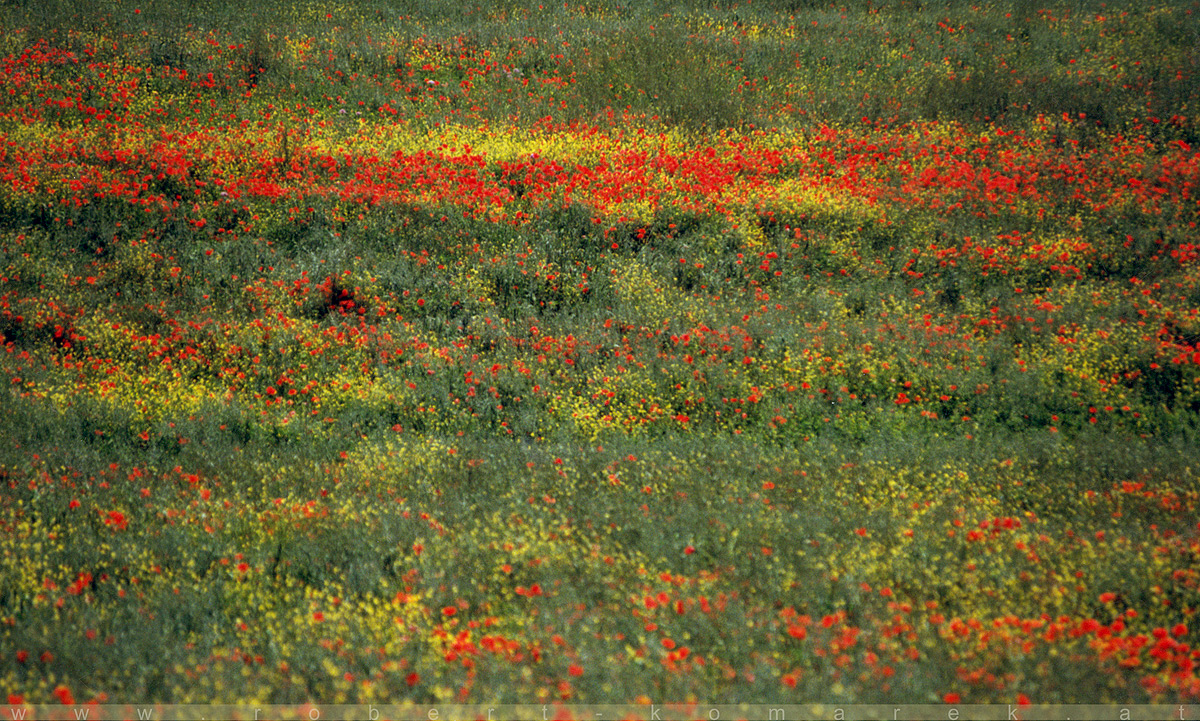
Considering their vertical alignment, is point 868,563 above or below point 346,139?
below

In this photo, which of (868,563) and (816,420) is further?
(816,420)

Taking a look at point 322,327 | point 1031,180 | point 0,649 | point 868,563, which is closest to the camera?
point 0,649

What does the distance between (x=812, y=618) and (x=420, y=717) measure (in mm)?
2265

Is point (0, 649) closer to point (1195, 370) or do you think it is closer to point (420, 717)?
point (420, 717)

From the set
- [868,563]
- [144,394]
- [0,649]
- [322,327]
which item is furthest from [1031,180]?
[0,649]

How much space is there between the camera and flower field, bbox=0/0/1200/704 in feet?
13.8

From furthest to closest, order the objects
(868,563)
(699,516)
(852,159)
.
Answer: (852,159) → (699,516) → (868,563)

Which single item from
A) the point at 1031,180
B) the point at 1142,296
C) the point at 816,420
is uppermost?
the point at 1031,180

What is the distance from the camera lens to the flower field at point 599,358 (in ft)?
13.8

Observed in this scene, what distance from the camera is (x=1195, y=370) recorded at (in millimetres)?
8359

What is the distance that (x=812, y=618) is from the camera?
432cm

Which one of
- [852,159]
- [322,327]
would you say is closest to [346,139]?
[322,327]

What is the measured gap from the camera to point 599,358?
9180 millimetres

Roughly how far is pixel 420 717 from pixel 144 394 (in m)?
6.56
